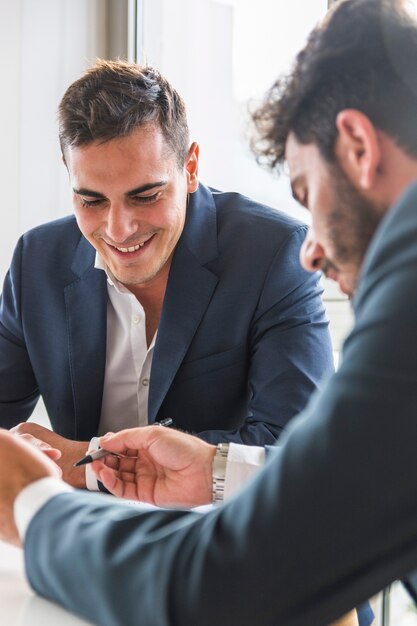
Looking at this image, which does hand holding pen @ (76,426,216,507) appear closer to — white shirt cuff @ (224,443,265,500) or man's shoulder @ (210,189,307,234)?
white shirt cuff @ (224,443,265,500)

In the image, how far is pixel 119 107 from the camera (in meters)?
2.08

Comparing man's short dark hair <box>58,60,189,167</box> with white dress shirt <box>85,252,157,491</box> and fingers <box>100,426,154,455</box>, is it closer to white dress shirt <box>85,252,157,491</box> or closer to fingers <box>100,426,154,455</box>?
white dress shirt <box>85,252,157,491</box>

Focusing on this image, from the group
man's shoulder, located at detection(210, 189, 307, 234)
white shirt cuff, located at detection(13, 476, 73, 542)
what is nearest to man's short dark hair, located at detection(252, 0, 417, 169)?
white shirt cuff, located at detection(13, 476, 73, 542)

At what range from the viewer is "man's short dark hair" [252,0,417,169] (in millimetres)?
904

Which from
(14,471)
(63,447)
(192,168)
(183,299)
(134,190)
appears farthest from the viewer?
(192,168)

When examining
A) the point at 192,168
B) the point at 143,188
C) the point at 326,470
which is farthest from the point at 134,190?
the point at 326,470

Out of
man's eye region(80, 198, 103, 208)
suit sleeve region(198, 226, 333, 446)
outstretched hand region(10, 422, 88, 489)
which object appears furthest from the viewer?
man's eye region(80, 198, 103, 208)

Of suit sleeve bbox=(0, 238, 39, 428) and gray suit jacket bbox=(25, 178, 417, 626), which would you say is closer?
gray suit jacket bbox=(25, 178, 417, 626)

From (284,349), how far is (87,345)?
1.59 ft

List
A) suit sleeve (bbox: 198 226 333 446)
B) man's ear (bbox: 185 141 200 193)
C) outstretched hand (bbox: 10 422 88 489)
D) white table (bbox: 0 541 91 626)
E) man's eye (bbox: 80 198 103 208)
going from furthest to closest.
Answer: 1. man's ear (bbox: 185 141 200 193)
2. man's eye (bbox: 80 198 103 208)
3. suit sleeve (bbox: 198 226 333 446)
4. outstretched hand (bbox: 10 422 88 489)
5. white table (bbox: 0 541 91 626)

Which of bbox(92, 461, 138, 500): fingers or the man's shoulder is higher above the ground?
the man's shoulder

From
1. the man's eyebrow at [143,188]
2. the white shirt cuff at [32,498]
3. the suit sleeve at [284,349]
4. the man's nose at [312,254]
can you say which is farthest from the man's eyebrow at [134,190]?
the white shirt cuff at [32,498]

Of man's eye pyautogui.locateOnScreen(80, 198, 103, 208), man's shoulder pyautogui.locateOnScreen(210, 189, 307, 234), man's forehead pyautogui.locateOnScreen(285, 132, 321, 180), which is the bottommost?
man's shoulder pyautogui.locateOnScreen(210, 189, 307, 234)

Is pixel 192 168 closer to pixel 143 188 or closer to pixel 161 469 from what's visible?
pixel 143 188
